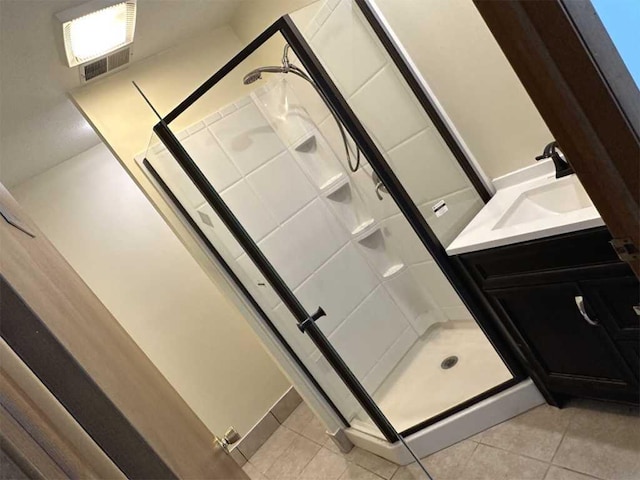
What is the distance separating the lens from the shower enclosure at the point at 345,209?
6.78 feet

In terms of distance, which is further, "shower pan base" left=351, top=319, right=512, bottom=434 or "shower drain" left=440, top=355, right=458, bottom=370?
"shower drain" left=440, top=355, right=458, bottom=370

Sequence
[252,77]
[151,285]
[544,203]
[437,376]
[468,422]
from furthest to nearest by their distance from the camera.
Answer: [151,285] < [437,376] < [252,77] < [468,422] < [544,203]

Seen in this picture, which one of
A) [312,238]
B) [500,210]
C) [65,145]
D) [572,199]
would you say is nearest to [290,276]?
[312,238]

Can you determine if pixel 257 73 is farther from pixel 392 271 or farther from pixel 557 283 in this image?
pixel 557 283

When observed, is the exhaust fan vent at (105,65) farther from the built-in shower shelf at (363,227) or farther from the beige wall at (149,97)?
the built-in shower shelf at (363,227)

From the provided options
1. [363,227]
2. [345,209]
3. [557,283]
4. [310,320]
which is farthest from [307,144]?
[557,283]

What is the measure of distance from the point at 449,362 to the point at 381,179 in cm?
119

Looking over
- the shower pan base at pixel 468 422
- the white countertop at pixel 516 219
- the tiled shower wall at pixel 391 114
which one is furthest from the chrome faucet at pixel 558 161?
the shower pan base at pixel 468 422

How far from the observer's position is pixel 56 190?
9.84 ft

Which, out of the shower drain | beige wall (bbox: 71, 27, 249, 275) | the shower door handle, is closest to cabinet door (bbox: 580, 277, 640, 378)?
the shower drain

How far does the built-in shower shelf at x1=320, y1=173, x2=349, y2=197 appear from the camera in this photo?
270 centimetres

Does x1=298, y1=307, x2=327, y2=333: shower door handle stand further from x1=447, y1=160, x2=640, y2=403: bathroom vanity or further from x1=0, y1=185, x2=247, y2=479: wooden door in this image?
x1=0, y1=185, x2=247, y2=479: wooden door

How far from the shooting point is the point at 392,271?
2814 mm

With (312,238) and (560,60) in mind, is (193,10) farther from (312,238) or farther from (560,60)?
(560,60)
